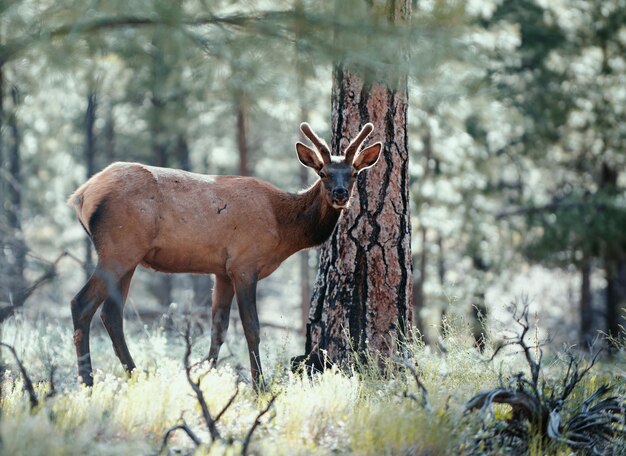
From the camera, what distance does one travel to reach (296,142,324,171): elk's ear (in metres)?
8.65

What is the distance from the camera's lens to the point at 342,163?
8.26 metres

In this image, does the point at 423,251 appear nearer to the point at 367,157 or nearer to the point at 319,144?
the point at 319,144

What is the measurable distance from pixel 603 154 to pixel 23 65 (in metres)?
16.6

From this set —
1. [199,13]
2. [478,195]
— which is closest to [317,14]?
[199,13]

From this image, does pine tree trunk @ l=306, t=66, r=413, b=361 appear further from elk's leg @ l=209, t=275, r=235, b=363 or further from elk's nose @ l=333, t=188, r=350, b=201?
elk's leg @ l=209, t=275, r=235, b=363

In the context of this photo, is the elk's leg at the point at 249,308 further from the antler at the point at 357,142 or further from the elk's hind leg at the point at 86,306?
the antler at the point at 357,142

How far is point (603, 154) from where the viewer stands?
1961cm

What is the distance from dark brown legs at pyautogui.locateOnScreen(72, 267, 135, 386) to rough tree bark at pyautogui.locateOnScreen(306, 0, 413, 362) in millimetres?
1884

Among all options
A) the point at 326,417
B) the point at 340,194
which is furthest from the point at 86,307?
the point at 326,417

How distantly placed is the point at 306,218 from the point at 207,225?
1.08 m

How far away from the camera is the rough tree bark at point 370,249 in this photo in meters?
7.96

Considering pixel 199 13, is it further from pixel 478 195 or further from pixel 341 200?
pixel 478 195

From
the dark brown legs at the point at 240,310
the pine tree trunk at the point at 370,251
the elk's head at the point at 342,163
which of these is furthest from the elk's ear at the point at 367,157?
the dark brown legs at the point at 240,310

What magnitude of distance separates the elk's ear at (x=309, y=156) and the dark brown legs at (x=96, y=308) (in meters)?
2.19
